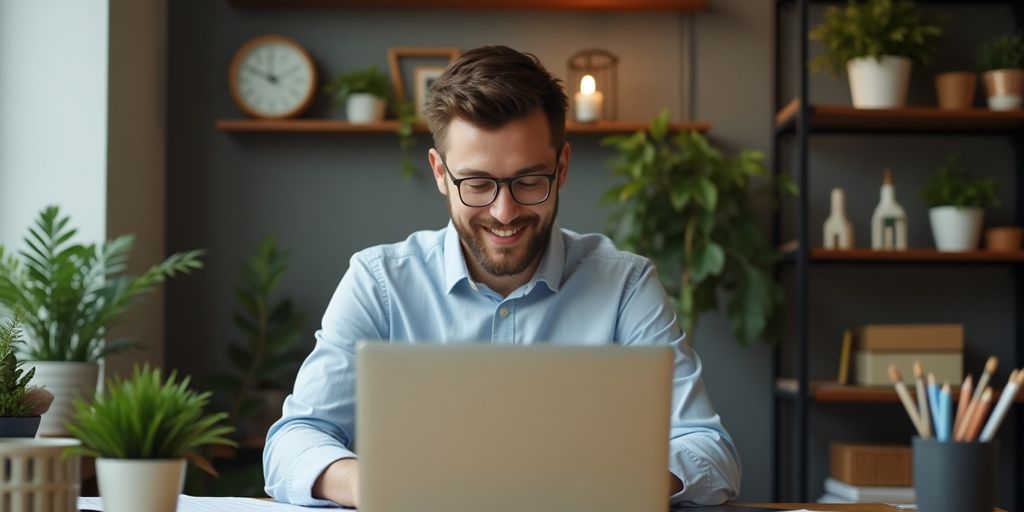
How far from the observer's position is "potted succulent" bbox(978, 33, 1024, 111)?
337cm

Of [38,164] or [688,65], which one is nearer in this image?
[38,164]

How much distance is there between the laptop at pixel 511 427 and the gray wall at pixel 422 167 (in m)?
2.57

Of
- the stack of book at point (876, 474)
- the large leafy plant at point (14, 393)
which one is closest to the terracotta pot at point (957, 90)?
the stack of book at point (876, 474)

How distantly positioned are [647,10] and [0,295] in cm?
205

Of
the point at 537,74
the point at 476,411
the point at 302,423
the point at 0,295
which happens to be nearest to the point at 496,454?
the point at 476,411

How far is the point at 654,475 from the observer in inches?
40.5

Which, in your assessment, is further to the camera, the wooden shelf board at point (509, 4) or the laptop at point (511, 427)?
the wooden shelf board at point (509, 4)

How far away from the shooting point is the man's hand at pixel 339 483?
1.41 meters

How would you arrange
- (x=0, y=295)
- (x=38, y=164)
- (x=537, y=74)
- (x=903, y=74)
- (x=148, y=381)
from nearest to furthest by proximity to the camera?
(x=148, y=381) → (x=537, y=74) → (x=0, y=295) → (x=38, y=164) → (x=903, y=74)

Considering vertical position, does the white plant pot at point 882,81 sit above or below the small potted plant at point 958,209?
above

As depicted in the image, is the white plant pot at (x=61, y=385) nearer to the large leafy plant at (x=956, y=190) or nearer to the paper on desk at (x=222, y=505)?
the paper on desk at (x=222, y=505)

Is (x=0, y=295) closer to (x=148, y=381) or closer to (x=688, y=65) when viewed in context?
(x=148, y=381)

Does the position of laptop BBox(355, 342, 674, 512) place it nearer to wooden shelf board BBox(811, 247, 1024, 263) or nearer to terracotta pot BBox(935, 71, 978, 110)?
wooden shelf board BBox(811, 247, 1024, 263)

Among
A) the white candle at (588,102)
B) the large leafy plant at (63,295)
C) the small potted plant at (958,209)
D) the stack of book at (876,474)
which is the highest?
the white candle at (588,102)
